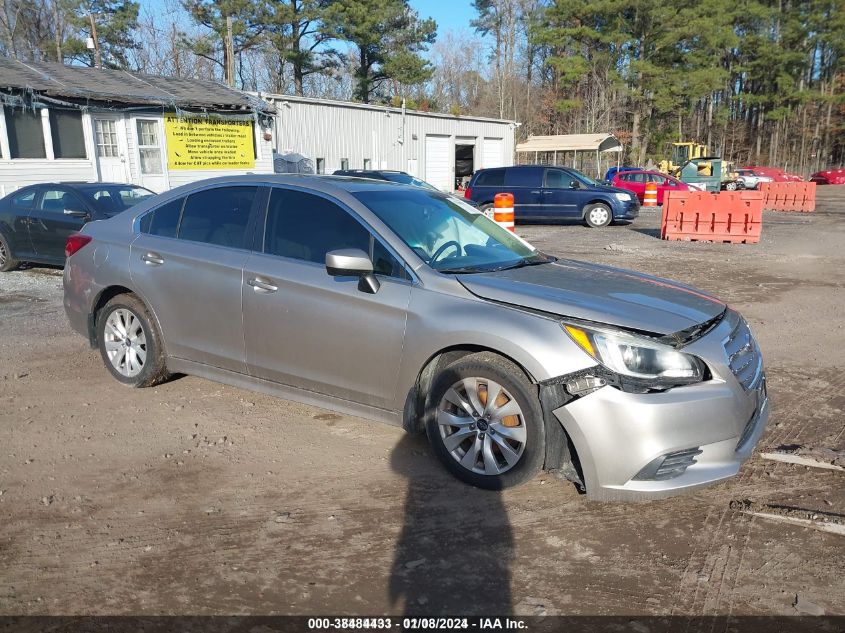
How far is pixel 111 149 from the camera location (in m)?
16.8

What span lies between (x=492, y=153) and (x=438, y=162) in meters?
4.32

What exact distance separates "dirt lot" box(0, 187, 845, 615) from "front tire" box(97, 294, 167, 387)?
0.56 ft

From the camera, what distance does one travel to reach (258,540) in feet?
10.6

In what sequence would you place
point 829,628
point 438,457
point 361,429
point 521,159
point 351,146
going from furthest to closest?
point 521,159
point 351,146
point 361,429
point 438,457
point 829,628

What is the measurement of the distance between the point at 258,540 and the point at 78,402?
2573mm

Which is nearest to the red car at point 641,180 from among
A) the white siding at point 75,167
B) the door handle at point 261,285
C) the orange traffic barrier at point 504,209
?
the orange traffic barrier at point 504,209

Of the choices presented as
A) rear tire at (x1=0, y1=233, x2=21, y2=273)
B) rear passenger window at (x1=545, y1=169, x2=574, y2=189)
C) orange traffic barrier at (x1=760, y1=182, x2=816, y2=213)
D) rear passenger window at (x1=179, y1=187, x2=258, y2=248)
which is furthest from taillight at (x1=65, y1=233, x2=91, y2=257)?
orange traffic barrier at (x1=760, y1=182, x2=816, y2=213)

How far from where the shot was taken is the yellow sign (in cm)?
1772

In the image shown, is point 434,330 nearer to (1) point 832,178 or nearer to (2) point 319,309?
(2) point 319,309

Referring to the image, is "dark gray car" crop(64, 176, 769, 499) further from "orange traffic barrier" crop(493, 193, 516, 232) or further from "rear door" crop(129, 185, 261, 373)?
"orange traffic barrier" crop(493, 193, 516, 232)

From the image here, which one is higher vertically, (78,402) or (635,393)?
(635,393)

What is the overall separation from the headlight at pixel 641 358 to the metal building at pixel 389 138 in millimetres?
21279

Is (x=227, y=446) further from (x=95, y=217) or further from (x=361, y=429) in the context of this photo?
(x=95, y=217)

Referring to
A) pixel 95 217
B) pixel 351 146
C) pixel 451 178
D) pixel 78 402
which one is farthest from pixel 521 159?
pixel 78 402
